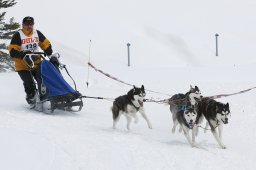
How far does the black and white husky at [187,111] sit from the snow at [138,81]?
249 mm

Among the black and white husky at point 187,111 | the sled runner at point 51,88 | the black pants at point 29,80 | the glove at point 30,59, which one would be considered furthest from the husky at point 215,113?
the black pants at point 29,80

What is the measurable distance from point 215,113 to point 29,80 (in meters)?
3.78

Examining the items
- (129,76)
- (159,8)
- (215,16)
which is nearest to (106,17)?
(159,8)

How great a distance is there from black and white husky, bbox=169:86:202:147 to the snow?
25cm

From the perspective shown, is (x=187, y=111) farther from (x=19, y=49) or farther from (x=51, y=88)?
(x=19, y=49)

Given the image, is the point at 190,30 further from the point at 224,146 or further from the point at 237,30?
the point at 224,146

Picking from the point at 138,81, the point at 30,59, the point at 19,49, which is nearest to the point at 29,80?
the point at 30,59

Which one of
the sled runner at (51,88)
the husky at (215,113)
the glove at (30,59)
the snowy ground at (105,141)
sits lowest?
the snowy ground at (105,141)

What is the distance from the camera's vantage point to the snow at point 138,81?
6066 millimetres

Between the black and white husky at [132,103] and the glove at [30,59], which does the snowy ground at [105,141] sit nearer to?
the black and white husky at [132,103]

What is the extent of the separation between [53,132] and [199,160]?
7.16ft

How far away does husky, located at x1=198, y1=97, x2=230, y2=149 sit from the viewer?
23.5 ft

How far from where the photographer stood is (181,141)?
7.57 metres

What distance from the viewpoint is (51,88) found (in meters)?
8.86
